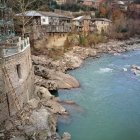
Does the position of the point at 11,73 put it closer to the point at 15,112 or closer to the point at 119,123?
the point at 15,112

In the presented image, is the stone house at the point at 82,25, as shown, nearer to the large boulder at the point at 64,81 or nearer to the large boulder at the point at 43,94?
the large boulder at the point at 64,81

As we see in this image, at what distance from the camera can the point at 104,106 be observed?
22.9m

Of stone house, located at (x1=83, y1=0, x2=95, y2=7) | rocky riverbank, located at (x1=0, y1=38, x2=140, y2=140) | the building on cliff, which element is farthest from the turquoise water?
stone house, located at (x1=83, y1=0, x2=95, y2=7)

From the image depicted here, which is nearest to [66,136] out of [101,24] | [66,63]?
[66,63]

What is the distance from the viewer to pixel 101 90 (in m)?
26.8

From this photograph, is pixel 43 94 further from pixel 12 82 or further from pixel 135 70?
pixel 135 70

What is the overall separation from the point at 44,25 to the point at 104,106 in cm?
2269

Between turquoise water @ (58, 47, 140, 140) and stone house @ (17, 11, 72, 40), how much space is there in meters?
8.80

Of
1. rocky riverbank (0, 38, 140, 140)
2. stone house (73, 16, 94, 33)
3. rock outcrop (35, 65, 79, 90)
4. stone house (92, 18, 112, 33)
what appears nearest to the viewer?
rocky riverbank (0, 38, 140, 140)

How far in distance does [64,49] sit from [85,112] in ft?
74.9

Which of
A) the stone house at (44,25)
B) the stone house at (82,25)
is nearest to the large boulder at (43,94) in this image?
the stone house at (44,25)

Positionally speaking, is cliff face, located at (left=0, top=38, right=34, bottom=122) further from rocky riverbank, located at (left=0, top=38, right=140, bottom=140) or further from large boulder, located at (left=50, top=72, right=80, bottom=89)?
large boulder, located at (left=50, top=72, right=80, bottom=89)

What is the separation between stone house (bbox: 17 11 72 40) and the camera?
39.9 meters

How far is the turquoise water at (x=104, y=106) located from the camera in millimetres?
18906
